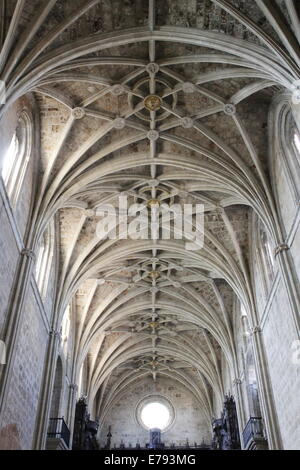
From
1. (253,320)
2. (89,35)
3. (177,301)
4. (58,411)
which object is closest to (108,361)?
(177,301)

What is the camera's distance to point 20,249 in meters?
15.7

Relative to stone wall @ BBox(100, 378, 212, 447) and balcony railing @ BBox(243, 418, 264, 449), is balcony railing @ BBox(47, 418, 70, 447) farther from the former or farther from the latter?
stone wall @ BBox(100, 378, 212, 447)

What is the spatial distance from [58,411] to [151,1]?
55.9 feet

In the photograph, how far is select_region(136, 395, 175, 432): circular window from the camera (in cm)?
3434

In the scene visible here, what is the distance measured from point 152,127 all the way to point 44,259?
6.72m

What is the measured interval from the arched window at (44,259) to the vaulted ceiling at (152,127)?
1.05m

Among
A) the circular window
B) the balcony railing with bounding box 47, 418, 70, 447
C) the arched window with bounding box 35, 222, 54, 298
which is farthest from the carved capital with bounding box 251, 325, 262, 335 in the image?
the circular window

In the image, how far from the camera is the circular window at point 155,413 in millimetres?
34344

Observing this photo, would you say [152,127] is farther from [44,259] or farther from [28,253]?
[44,259]

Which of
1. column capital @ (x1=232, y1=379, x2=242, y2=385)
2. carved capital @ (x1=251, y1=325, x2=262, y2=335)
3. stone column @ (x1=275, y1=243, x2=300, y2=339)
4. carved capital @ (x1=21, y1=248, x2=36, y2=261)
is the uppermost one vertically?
column capital @ (x1=232, y1=379, x2=242, y2=385)

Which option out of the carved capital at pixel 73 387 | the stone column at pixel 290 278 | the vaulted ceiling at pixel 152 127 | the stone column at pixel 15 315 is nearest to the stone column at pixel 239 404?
the vaulted ceiling at pixel 152 127

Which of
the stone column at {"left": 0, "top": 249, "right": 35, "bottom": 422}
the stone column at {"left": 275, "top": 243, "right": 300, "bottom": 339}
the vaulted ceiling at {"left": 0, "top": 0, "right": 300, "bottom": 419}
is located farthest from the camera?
the stone column at {"left": 275, "top": 243, "right": 300, "bottom": 339}

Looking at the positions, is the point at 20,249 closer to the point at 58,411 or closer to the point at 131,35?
the point at 131,35

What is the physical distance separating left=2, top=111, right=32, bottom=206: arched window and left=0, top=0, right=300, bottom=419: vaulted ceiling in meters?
1.02
